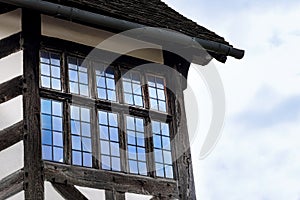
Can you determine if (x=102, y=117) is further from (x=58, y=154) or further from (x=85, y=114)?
(x=58, y=154)

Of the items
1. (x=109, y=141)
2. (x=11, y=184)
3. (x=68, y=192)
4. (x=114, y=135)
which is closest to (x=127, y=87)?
(x=114, y=135)

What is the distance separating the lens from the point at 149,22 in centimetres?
824

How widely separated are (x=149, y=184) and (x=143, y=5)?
253 centimetres

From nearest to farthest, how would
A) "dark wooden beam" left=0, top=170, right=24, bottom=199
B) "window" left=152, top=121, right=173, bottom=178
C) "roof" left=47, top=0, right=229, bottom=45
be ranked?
1. "dark wooden beam" left=0, top=170, right=24, bottom=199
2. "roof" left=47, top=0, right=229, bottom=45
3. "window" left=152, top=121, right=173, bottom=178

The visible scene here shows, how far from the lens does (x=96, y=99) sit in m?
7.89

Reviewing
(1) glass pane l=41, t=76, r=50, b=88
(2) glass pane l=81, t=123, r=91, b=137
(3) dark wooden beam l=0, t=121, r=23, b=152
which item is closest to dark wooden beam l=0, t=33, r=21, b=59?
(1) glass pane l=41, t=76, r=50, b=88

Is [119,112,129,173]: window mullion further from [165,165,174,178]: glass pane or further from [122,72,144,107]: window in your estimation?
[165,165,174,178]: glass pane

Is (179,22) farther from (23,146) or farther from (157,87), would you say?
(23,146)

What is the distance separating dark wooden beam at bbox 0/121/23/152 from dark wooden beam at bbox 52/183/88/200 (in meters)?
0.59

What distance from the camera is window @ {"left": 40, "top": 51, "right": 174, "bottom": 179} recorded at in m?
7.46

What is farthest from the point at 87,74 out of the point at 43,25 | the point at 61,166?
the point at 61,166

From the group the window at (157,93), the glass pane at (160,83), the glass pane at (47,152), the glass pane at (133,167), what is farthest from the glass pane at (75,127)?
the glass pane at (160,83)

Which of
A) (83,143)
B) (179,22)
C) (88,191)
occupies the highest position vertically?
(179,22)

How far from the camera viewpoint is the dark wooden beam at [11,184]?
6836mm
